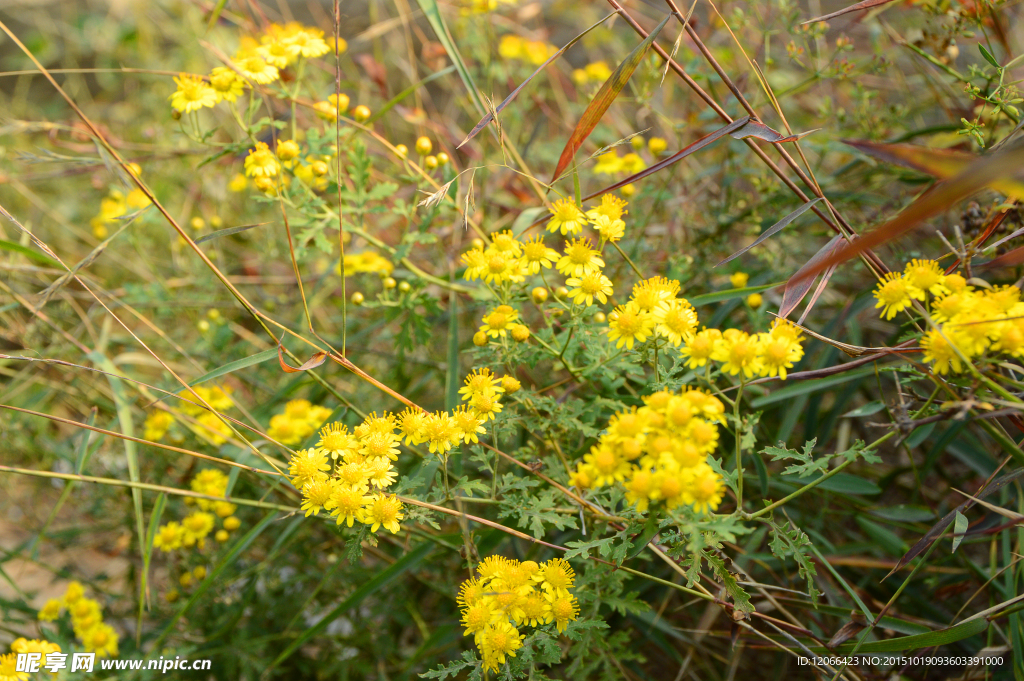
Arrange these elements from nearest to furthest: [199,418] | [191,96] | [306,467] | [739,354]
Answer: [739,354]
[306,467]
[191,96]
[199,418]

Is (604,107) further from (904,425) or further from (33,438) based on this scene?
(33,438)

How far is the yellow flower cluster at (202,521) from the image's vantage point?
177 cm

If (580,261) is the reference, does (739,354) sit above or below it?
below

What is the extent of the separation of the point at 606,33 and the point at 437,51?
102 centimetres

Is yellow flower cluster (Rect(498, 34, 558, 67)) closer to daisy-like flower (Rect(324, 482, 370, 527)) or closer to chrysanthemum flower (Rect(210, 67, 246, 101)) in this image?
chrysanthemum flower (Rect(210, 67, 246, 101))

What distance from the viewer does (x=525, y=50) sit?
2645 millimetres

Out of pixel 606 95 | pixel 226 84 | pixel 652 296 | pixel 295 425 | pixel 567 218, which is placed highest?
pixel 226 84

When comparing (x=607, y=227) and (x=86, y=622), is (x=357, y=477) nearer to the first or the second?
(x=607, y=227)

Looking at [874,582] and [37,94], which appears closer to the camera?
[874,582]

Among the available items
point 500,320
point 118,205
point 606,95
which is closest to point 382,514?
point 500,320

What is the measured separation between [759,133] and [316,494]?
1065 mm

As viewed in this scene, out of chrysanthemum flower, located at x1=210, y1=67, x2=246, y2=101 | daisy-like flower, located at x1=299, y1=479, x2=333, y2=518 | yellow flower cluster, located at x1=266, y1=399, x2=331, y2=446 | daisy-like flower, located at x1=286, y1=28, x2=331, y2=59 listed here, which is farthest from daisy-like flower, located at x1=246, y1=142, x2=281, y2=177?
daisy-like flower, located at x1=299, y1=479, x2=333, y2=518

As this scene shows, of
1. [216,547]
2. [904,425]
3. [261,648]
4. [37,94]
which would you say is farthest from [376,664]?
[37,94]

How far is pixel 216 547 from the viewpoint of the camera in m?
2.14
